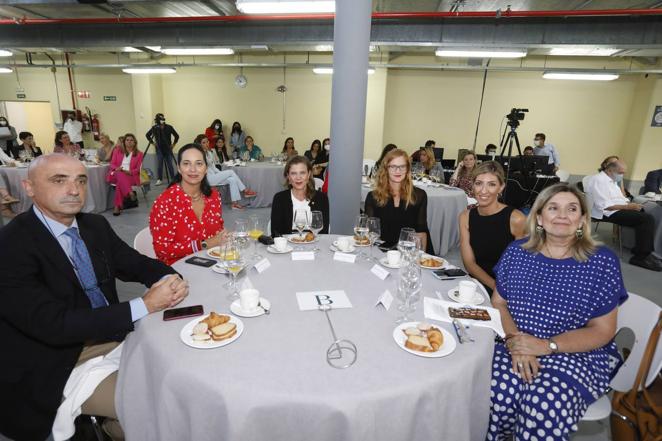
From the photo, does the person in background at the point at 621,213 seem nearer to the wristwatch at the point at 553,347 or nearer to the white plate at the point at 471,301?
the wristwatch at the point at 553,347

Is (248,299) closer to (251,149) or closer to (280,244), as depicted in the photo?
(280,244)

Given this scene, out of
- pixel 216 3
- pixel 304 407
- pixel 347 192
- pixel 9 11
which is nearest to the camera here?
pixel 304 407

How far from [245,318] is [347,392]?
573mm

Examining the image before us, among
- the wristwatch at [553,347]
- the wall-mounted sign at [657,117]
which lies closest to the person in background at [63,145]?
the wristwatch at [553,347]

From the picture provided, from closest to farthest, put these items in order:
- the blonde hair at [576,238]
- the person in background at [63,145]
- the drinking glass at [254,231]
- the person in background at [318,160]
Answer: the blonde hair at [576,238], the drinking glass at [254,231], the person in background at [63,145], the person in background at [318,160]

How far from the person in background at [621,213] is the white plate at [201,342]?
6.05 m

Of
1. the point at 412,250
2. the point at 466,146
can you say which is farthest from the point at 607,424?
the point at 466,146

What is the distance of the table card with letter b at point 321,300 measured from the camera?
1.58 meters

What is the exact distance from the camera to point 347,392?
107 cm

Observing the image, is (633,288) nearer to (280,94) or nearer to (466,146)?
(466,146)

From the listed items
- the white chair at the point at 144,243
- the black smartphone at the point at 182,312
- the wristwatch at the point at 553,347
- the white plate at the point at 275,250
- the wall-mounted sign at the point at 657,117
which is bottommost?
the wristwatch at the point at 553,347

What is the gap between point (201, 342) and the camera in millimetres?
1271

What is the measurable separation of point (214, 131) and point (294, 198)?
8162 mm

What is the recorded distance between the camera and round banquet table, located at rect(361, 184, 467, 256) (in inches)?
195
